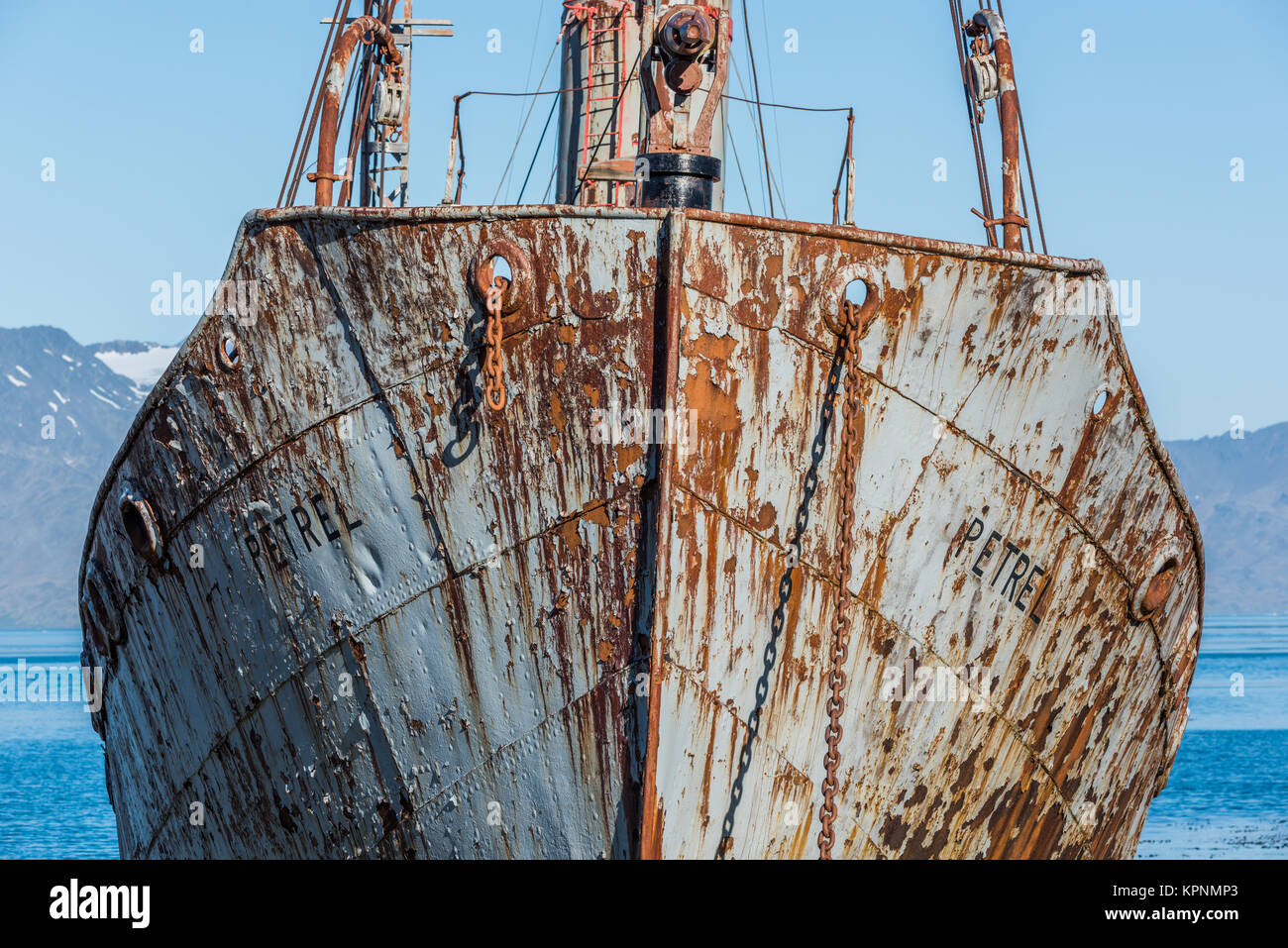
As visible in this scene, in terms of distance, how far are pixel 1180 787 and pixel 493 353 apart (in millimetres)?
34371

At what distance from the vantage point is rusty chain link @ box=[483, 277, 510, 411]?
496 centimetres

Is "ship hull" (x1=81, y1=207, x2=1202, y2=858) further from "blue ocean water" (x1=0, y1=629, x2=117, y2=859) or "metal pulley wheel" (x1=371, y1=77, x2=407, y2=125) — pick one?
"blue ocean water" (x1=0, y1=629, x2=117, y2=859)

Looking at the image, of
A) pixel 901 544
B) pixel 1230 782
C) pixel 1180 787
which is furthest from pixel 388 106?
pixel 1230 782

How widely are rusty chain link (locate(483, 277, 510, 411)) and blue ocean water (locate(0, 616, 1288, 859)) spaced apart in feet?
42.4

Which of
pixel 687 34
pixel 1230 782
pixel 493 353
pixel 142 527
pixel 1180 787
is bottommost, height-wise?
pixel 1230 782

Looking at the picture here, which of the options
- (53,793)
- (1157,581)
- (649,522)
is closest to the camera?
(649,522)

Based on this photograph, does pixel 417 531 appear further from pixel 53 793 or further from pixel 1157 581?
pixel 53 793

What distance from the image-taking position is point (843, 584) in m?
5.19

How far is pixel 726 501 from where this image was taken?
16.6ft

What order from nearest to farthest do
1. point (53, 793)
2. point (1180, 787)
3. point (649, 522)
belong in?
1. point (649, 522)
2. point (53, 793)
3. point (1180, 787)

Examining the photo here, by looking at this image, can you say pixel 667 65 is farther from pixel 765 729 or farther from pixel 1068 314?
pixel 765 729

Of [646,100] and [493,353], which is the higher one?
[646,100]

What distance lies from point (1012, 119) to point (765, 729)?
3.19m
